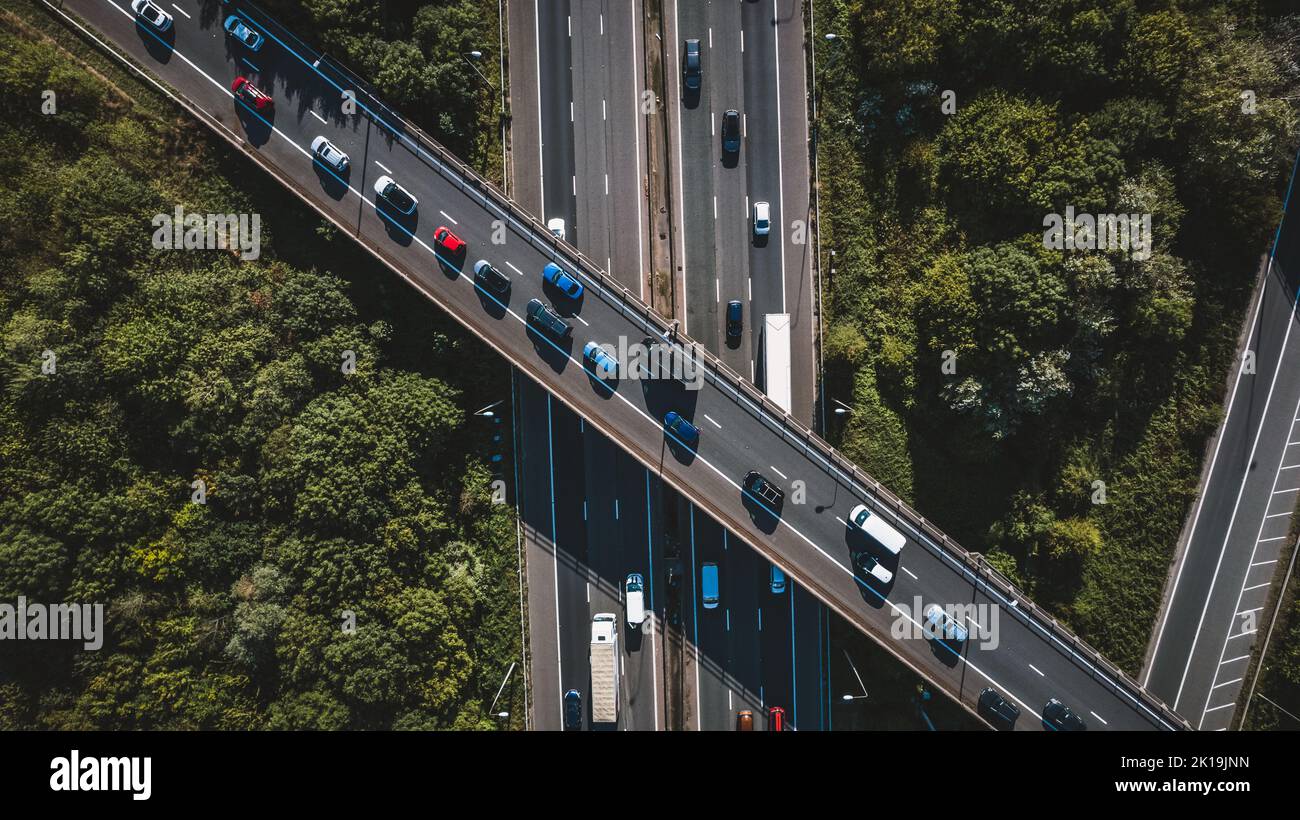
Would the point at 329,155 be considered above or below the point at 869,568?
above

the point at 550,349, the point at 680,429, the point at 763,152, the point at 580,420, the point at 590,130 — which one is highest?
the point at 590,130

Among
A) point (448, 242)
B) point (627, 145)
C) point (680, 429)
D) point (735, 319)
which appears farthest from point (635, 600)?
point (627, 145)

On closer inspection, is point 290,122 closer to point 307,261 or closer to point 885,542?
point 307,261

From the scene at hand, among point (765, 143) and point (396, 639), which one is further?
point (765, 143)

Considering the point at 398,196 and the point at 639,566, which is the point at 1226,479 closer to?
the point at 639,566

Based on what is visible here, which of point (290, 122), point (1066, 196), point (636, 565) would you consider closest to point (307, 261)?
point (290, 122)

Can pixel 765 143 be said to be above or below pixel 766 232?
above

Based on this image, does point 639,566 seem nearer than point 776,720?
No
